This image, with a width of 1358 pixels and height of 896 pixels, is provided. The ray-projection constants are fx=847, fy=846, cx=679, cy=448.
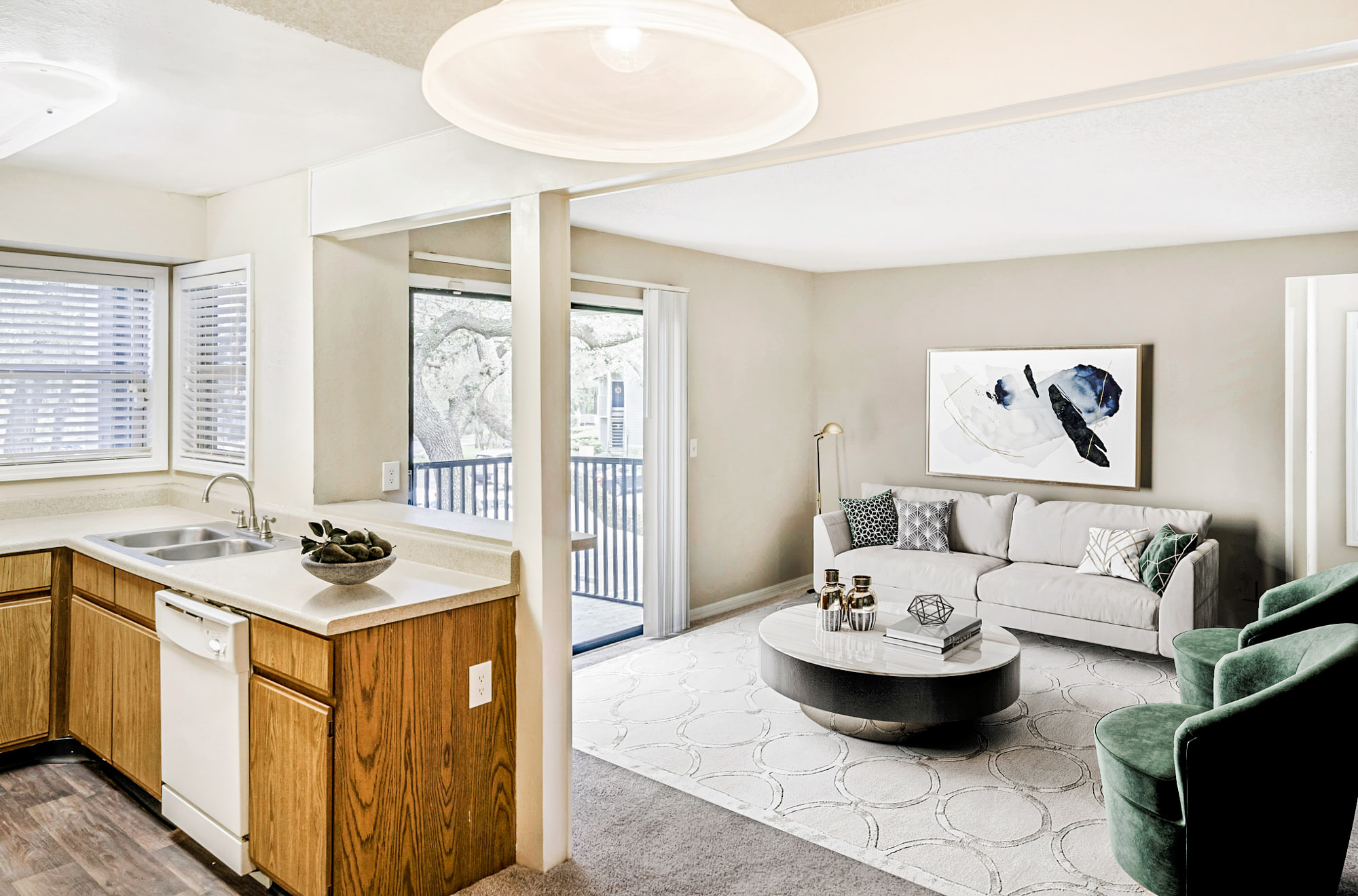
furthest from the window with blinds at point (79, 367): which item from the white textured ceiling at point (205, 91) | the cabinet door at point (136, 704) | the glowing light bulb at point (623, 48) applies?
the glowing light bulb at point (623, 48)

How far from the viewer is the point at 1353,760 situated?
2.13 m

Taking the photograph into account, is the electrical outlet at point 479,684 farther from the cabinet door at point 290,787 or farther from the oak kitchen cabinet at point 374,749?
the cabinet door at point 290,787

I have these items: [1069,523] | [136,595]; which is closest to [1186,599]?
[1069,523]

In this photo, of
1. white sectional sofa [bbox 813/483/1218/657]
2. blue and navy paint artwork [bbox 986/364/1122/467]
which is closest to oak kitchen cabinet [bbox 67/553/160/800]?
white sectional sofa [bbox 813/483/1218/657]

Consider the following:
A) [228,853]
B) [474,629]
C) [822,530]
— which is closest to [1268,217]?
[822,530]

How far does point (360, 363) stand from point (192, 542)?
3.35 ft

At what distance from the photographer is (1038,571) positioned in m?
5.00

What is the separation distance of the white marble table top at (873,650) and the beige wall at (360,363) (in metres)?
1.83

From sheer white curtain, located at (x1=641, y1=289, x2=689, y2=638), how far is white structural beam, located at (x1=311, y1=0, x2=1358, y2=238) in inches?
→ 108

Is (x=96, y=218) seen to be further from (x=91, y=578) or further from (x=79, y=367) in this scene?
(x=91, y=578)

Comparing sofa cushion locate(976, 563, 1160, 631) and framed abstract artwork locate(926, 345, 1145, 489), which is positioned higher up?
framed abstract artwork locate(926, 345, 1145, 489)

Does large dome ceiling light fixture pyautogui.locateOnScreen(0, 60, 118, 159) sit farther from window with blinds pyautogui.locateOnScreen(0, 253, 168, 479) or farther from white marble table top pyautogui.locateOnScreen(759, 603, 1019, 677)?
white marble table top pyautogui.locateOnScreen(759, 603, 1019, 677)

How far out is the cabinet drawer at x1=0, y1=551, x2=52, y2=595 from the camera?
125 inches

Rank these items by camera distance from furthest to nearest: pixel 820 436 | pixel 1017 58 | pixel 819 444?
1. pixel 819 444
2. pixel 820 436
3. pixel 1017 58
